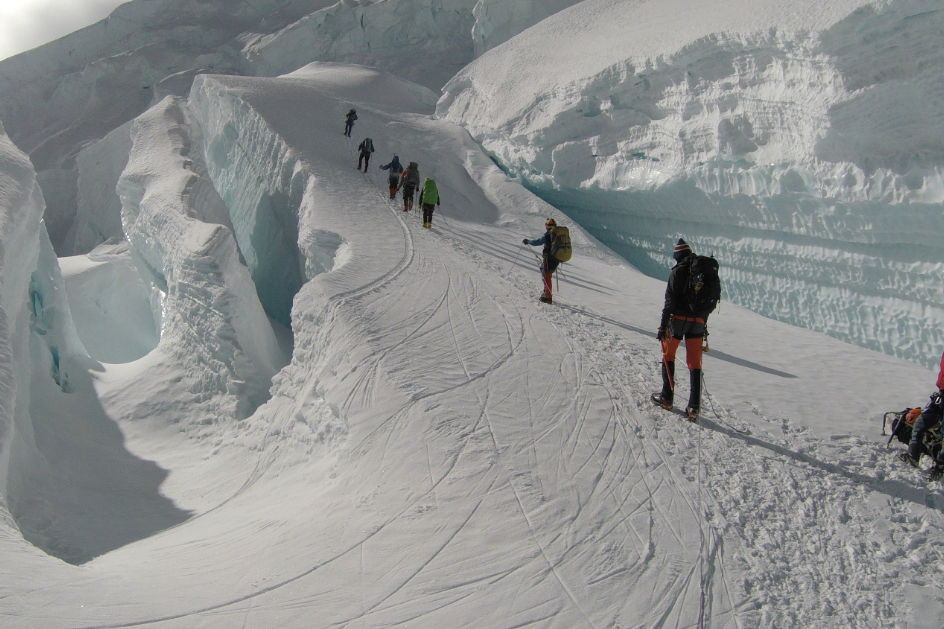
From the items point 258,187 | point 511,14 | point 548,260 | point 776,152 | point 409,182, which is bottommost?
point 548,260

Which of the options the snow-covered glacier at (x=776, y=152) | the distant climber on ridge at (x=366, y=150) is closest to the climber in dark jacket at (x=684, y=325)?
the snow-covered glacier at (x=776, y=152)

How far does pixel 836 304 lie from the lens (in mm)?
10219

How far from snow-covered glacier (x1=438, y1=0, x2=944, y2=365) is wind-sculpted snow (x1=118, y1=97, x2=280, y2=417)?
8021 millimetres

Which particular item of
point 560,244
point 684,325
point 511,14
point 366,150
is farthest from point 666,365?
point 511,14

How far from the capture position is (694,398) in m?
4.81

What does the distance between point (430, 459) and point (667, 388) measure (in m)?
2.10

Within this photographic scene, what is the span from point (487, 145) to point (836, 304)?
391 inches

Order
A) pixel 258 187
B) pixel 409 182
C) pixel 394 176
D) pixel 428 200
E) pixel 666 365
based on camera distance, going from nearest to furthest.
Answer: pixel 666 365 < pixel 428 200 < pixel 409 182 < pixel 394 176 < pixel 258 187

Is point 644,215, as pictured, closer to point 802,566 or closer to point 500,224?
point 500,224

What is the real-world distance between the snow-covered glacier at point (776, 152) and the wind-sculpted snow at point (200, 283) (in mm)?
8021

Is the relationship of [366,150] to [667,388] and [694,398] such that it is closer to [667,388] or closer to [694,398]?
[667,388]

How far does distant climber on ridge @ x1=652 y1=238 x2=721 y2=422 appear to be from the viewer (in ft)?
15.0

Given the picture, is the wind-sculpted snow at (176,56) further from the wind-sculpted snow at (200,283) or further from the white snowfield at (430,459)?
the white snowfield at (430,459)

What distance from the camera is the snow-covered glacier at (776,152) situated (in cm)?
891
